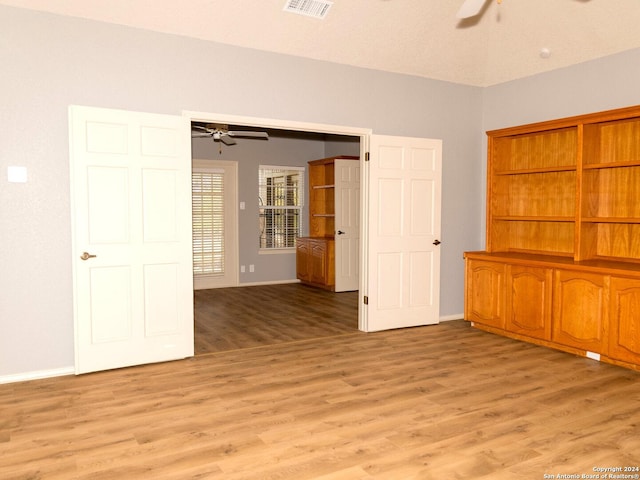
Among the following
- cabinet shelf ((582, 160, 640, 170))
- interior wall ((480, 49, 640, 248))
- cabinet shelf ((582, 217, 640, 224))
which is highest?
interior wall ((480, 49, 640, 248))

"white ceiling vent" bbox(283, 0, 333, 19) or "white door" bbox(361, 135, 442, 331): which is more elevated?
"white ceiling vent" bbox(283, 0, 333, 19)

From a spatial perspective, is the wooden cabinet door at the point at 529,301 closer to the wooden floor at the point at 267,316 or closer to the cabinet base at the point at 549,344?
the cabinet base at the point at 549,344

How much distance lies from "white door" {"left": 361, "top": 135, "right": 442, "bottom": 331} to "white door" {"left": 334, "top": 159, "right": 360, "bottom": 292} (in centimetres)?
255

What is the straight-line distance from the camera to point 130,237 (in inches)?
164

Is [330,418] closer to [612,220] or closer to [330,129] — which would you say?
[330,129]

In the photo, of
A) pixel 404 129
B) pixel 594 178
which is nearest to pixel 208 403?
pixel 404 129

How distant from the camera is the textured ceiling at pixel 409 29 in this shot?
4.14 m

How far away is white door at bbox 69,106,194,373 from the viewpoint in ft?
13.1

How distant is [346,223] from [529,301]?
3717mm

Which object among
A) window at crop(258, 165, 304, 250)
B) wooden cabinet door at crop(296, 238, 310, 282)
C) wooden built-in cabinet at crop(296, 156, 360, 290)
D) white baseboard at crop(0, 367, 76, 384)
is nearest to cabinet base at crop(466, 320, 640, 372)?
wooden built-in cabinet at crop(296, 156, 360, 290)

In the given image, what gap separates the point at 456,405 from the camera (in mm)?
3430

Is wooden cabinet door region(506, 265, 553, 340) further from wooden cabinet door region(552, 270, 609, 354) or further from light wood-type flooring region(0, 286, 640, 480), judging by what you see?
light wood-type flooring region(0, 286, 640, 480)

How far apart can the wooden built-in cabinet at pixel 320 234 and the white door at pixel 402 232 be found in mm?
2692

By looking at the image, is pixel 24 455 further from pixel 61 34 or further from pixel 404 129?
pixel 404 129
